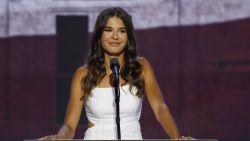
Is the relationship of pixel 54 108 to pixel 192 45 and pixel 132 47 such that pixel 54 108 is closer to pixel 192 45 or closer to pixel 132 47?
pixel 192 45

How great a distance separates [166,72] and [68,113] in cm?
334

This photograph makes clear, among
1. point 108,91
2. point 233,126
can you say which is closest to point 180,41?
point 233,126

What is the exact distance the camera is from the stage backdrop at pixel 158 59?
220 inches

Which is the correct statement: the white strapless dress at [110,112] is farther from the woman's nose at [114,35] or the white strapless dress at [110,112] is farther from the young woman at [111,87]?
the woman's nose at [114,35]

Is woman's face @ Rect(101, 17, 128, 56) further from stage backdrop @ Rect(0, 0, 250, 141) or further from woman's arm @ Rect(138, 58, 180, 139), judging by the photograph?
stage backdrop @ Rect(0, 0, 250, 141)

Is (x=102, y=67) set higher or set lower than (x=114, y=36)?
lower

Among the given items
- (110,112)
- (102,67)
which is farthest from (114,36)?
(110,112)

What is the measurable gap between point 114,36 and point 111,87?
0.24 meters

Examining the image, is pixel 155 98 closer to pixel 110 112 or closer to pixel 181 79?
pixel 110 112

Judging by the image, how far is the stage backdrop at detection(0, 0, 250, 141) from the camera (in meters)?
5.59

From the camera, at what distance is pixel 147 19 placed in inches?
221

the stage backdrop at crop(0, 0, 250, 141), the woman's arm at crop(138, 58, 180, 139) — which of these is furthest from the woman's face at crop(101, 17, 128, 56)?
the stage backdrop at crop(0, 0, 250, 141)

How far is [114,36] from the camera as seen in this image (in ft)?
7.66

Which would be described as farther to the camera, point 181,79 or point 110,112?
point 181,79
